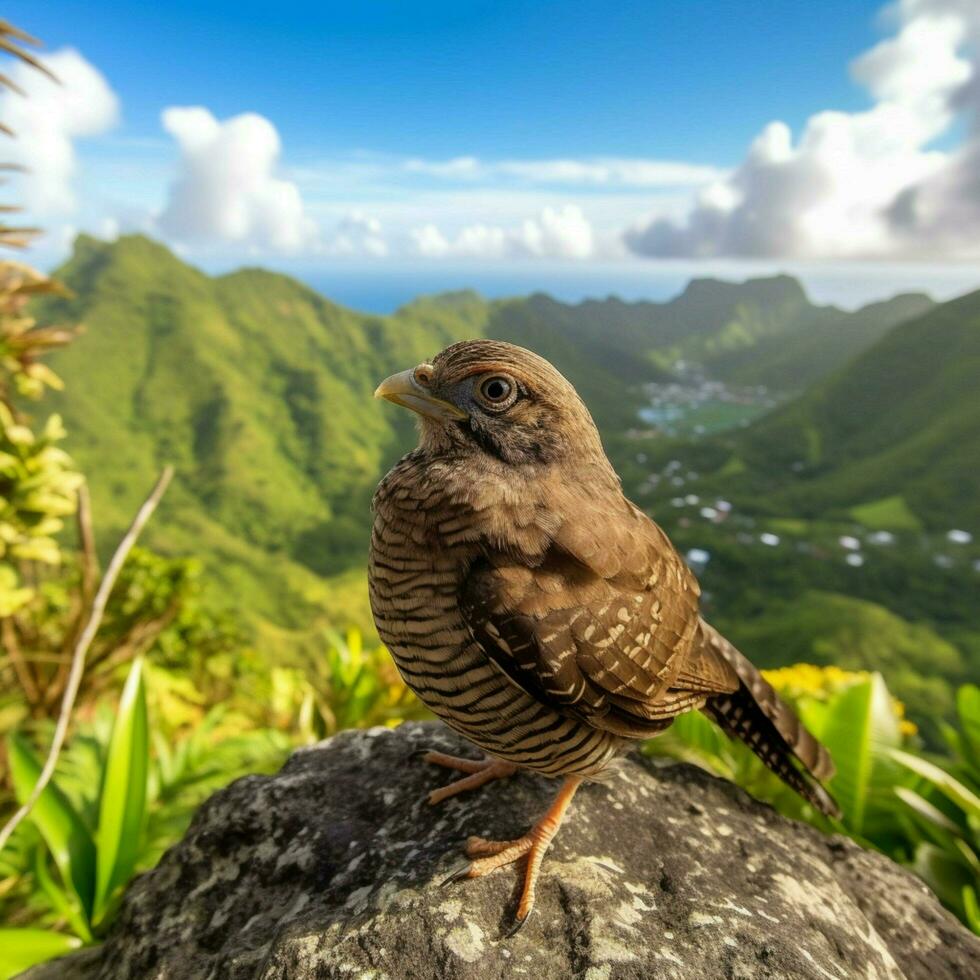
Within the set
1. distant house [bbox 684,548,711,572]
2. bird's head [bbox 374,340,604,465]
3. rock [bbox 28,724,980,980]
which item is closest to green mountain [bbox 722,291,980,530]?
distant house [bbox 684,548,711,572]

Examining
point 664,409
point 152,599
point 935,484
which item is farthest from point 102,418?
point 152,599

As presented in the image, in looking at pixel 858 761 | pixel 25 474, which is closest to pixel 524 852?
pixel 858 761

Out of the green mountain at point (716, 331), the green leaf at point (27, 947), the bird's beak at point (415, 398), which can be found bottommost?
the green mountain at point (716, 331)

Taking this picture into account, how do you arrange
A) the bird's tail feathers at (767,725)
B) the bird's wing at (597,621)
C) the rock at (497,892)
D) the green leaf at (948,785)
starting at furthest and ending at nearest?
the green leaf at (948,785), the bird's tail feathers at (767,725), the bird's wing at (597,621), the rock at (497,892)

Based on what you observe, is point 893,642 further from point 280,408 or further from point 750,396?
point 280,408

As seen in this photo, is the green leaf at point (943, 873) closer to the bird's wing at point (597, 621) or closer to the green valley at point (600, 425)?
the bird's wing at point (597, 621)

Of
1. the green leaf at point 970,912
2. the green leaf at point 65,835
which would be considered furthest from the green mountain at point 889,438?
the green leaf at point 65,835

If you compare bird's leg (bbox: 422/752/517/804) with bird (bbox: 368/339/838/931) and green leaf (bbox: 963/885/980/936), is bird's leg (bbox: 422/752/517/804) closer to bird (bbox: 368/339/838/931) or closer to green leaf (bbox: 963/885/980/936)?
bird (bbox: 368/339/838/931)
